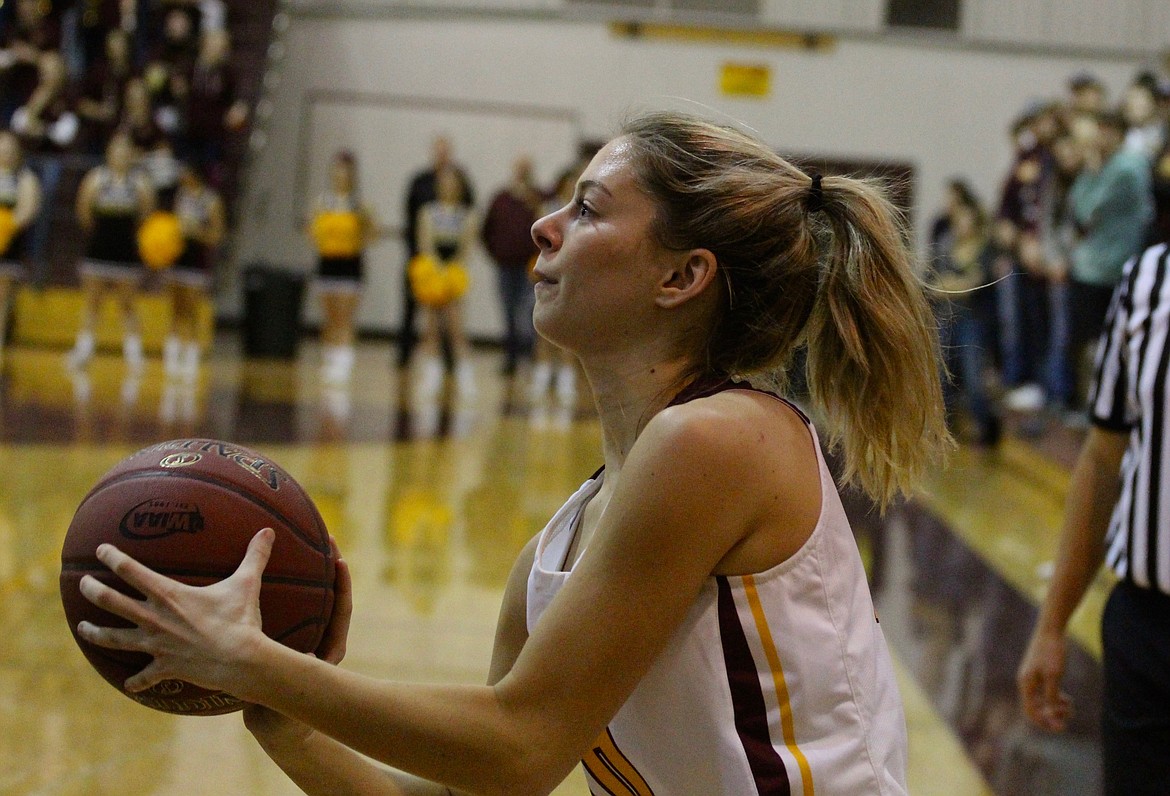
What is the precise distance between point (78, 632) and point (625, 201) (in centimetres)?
76

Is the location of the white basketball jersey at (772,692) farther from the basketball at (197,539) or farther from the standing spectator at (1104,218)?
the standing spectator at (1104,218)

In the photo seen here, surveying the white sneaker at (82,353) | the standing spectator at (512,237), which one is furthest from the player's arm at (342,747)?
the standing spectator at (512,237)

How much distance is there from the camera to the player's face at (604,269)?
60.7 inches

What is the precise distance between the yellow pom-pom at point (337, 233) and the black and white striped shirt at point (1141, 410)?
Answer: 10661mm

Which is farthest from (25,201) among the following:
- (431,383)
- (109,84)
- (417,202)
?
(431,383)

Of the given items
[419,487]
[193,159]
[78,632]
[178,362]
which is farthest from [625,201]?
[193,159]

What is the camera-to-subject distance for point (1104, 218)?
8055 millimetres

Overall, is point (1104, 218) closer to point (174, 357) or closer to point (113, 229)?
point (174, 357)

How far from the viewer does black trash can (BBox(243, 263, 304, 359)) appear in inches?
532

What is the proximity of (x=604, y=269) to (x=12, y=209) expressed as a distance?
1159cm

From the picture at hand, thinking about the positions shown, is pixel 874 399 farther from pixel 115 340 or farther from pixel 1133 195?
pixel 115 340

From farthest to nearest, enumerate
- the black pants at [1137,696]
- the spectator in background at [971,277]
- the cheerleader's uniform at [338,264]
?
1. the cheerleader's uniform at [338,264]
2. the spectator in background at [971,277]
3. the black pants at [1137,696]

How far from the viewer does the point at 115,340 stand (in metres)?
13.4

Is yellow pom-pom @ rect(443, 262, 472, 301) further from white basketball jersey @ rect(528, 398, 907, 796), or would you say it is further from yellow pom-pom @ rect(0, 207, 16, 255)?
white basketball jersey @ rect(528, 398, 907, 796)
